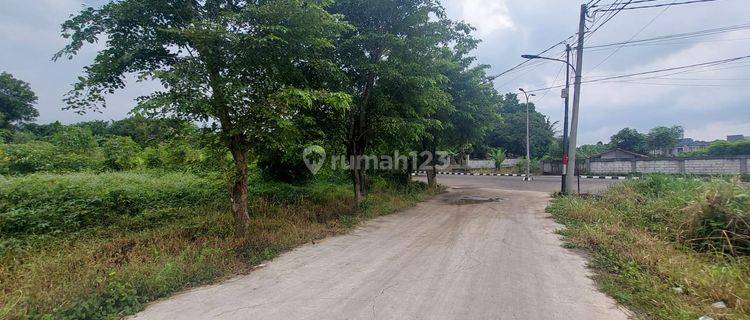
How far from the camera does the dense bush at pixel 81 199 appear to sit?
6.17m

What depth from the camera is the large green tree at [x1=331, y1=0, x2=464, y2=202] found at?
9391mm

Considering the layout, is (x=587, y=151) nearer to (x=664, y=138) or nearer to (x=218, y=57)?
(x=664, y=138)

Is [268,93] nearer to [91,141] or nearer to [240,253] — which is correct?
[240,253]

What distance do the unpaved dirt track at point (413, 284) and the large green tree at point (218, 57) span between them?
2189 millimetres

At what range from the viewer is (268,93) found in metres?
5.91

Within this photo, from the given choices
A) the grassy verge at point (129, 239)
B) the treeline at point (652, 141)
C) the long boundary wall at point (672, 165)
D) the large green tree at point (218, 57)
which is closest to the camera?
the grassy verge at point (129, 239)

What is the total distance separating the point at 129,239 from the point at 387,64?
669 centimetres

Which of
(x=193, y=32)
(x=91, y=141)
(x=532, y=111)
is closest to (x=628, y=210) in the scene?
(x=193, y=32)

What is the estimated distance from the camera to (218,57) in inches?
225

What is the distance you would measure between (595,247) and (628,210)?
3099mm

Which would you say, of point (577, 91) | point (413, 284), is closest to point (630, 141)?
point (577, 91)

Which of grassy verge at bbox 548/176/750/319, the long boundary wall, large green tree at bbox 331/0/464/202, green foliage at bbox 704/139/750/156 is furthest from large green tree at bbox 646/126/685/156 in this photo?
large green tree at bbox 331/0/464/202

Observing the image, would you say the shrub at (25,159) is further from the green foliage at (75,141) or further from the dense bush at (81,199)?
the dense bush at (81,199)

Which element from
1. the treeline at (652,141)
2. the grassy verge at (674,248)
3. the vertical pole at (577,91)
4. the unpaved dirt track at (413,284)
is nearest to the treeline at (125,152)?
the unpaved dirt track at (413,284)
